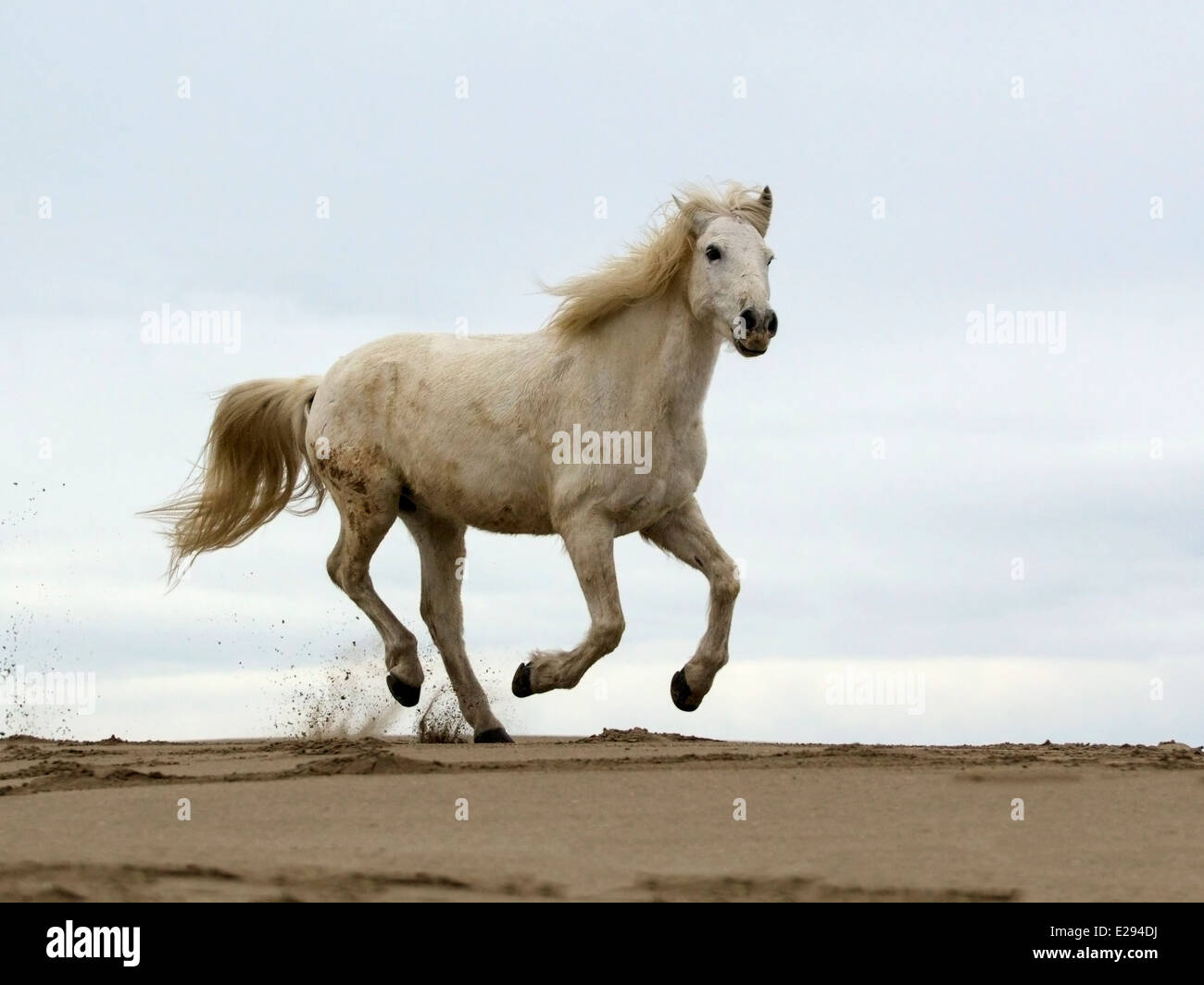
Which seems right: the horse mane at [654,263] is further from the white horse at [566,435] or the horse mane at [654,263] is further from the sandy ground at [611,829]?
the sandy ground at [611,829]

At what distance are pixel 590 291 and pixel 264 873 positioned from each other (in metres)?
4.73

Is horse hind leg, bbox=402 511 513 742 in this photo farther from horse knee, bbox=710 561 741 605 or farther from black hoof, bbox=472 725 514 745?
horse knee, bbox=710 561 741 605

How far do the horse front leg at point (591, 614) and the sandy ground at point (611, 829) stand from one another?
556 millimetres

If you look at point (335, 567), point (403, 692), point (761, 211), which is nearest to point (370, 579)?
point (335, 567)

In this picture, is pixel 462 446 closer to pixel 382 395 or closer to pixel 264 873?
pixel 382 395

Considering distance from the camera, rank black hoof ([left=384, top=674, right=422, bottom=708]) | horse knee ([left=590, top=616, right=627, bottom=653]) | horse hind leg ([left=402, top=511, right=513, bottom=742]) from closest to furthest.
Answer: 1. horse knee ([left=590, top=616, right=627, bottom=653])
2. black hoof ([left=384, top=674, right=422, bottom=708])
3. horse hind leg ([left=402, top=511, right=513, bottom=742])

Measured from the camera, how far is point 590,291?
9.36m

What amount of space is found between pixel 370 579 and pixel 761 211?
3098 mm

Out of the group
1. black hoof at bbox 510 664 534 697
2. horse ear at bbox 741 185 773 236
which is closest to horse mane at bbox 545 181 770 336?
horse ear at bbox 741 185 773 236

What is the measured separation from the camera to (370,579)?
10.4 metres

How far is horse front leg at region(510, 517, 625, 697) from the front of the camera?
8797 millimetres

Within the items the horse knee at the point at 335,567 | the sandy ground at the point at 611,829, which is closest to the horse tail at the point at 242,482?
the horse knee at the point at 335,567
